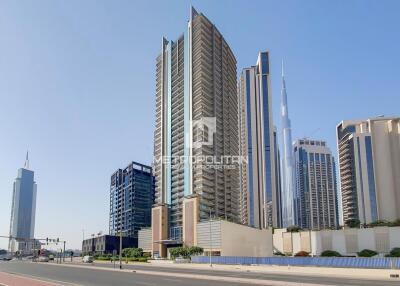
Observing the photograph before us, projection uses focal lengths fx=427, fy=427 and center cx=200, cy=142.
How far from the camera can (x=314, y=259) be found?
209 feet

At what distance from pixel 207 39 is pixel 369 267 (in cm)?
14444

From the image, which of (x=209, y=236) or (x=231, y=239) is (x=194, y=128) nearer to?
(x=209, y=236)

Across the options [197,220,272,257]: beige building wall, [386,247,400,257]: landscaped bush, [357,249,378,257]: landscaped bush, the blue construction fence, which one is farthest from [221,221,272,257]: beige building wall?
[386,247,400,257]: landscaped bush

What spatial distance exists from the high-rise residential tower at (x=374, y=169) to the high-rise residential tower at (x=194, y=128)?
5181 centimetres

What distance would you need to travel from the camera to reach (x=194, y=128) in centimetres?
17088

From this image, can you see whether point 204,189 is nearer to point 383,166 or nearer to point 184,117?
point 184,117

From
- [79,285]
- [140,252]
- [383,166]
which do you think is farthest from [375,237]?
[79,285]

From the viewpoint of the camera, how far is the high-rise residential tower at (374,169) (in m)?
167

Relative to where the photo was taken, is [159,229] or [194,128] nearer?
[159,229]

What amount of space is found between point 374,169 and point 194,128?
74.8m

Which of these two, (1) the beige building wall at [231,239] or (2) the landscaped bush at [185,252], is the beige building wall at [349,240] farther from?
(2) the landscaped bush at [185,252]

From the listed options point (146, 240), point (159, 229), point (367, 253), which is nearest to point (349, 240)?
point (367, 253)

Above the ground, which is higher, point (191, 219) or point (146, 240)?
point (191, 219)

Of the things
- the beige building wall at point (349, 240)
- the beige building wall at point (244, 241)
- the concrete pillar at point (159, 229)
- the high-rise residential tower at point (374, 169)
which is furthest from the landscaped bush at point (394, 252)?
the concrete pillar at point (159, 229)
